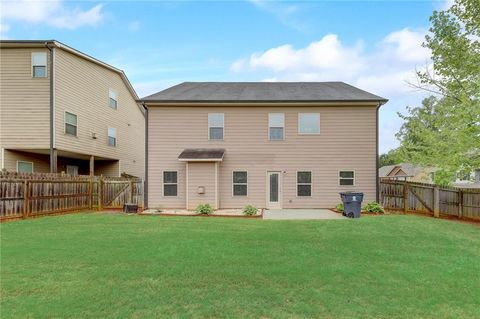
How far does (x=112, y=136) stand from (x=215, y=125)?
8.58 metres

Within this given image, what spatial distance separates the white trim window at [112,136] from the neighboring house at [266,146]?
604 centimetres

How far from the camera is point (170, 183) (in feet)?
51.0

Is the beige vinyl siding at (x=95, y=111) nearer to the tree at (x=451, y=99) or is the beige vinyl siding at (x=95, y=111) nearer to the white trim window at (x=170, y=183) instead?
the white trim window at (x=170, y=183)

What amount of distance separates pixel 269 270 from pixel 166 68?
1901cm

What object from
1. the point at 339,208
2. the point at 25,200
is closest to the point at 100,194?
the point at 25,200

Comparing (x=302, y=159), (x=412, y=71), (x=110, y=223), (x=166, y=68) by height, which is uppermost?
(x=166, y=68)

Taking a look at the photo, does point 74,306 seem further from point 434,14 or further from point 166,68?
point 166,68

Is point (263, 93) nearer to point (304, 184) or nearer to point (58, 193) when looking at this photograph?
point (304, 184)

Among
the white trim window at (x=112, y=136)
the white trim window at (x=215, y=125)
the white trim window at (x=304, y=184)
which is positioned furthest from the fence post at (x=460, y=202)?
the white trim window at (x=112, y=136)

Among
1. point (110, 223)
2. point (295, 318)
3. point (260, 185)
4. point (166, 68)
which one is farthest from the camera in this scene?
point (166, 68)

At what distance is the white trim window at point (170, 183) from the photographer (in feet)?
50.9

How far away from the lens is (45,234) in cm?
807

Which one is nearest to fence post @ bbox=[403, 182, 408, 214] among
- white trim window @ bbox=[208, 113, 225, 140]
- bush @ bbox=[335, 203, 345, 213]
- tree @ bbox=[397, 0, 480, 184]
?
tree @ bbox=[397, 0, 480, 184]

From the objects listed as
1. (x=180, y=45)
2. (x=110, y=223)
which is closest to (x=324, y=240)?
(x=110, y=223)
